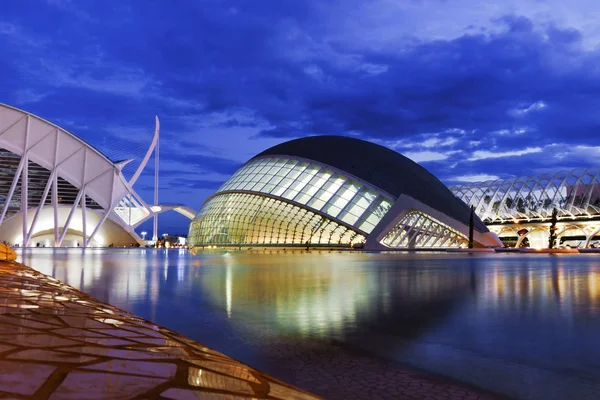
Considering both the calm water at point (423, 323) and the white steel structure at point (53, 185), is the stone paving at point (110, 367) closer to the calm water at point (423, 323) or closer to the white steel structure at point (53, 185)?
the calm water at point (423, 323)

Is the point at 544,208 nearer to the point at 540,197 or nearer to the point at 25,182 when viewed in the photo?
the point at 540,197

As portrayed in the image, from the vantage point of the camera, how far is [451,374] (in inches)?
153

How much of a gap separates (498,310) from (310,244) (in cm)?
4108

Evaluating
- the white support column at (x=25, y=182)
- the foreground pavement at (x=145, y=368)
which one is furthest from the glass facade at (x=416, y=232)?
the foreground pavement at (x=145, y=368)

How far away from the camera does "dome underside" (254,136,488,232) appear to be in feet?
162

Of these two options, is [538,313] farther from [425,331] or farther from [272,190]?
[272,190]

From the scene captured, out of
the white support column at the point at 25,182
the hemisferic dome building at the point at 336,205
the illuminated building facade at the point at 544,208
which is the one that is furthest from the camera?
the illuminated building facade at the point at 544,208

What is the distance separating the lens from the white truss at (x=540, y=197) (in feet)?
305

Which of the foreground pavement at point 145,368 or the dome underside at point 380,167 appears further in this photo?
the dome underside at point 380,167

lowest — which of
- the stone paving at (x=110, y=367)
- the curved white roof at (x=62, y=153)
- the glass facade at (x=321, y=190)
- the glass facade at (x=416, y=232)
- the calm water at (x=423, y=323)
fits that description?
the calm water at (x=423, y=323)

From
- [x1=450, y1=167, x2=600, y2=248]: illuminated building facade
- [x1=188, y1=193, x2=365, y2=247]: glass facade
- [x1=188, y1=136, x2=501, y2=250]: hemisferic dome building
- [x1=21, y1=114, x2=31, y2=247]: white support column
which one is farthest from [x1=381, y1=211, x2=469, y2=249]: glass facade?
[x1=450, y1=167, x2=600, y2=248]: illuminated building facade

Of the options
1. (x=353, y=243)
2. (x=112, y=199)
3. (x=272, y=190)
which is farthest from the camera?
(x=112, y=199)

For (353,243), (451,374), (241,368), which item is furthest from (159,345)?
(353,243)

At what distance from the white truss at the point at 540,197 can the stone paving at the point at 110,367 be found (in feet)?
330
